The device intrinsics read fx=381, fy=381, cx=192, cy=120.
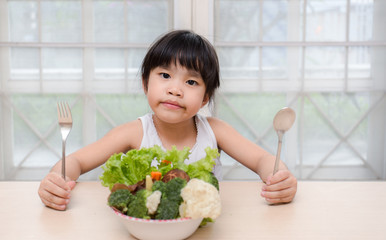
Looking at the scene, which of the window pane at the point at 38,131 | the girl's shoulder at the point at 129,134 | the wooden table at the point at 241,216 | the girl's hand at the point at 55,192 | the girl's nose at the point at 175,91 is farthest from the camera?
the window pane at the point at 38,131

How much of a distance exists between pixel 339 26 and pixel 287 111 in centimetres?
243

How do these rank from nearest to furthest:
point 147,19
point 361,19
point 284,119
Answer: point 284,119
point 147,19
point 361,19

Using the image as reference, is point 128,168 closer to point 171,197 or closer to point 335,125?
point 171,197

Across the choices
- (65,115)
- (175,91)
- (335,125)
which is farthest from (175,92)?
(335,125)

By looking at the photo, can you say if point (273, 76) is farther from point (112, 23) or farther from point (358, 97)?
point (112, 23)

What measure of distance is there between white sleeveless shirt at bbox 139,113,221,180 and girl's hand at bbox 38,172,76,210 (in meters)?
0.50

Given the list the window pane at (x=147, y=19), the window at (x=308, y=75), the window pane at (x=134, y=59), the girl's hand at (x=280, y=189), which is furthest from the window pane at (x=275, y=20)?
the girl's hand at (x=280, y=189)

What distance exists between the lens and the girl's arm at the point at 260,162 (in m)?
0.98

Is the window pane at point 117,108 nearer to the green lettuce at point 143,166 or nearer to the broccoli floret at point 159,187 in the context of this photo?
the green lettuce at point 143,166

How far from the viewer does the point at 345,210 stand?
95 centimetres

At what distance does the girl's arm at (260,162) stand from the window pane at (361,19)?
82.5 inches

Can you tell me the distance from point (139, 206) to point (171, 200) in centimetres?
6

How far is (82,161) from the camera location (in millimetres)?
1273

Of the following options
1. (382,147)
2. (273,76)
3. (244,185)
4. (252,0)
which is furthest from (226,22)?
(244,185)
